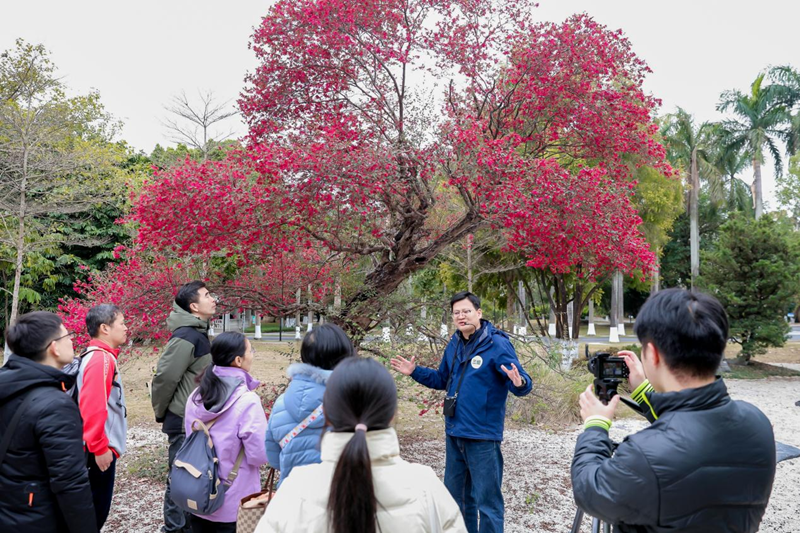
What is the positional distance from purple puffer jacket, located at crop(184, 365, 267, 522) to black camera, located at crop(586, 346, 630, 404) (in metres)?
1.56

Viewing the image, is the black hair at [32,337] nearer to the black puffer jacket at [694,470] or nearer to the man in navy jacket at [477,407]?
the man in navy jacket at [477,407]

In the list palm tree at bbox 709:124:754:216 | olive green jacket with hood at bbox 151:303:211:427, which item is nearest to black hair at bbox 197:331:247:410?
olive green jacket with hood at bbox 151:303:211:427

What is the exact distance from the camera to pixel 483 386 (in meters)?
3.30

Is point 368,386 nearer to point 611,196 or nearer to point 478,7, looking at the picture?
point 611,196

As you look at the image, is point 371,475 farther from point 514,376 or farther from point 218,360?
point 514,376

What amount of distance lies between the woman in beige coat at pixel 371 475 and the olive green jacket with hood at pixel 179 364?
91.8 inches

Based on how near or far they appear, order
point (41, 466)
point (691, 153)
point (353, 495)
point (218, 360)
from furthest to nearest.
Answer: point (691, 153)
point (218, 360)
point (41, 466)
point (353, 495)

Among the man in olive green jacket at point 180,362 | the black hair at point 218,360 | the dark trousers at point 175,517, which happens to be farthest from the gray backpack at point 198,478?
the man in olive green jacket at point 180,362

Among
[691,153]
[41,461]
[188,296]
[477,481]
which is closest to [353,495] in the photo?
[41,461]

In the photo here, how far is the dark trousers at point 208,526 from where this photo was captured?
266cm

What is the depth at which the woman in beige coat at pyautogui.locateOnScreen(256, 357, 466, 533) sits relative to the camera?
1.41 meters

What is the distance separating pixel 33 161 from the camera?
43.6 ft

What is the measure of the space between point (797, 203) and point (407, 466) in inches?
1435

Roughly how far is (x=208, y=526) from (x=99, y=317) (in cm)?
141
